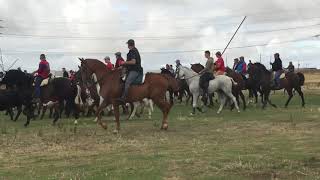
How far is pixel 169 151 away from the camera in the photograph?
12641mm

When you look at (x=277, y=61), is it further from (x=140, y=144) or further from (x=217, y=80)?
(x=140, y=144)

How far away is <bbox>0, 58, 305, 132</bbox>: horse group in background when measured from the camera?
1758 cm

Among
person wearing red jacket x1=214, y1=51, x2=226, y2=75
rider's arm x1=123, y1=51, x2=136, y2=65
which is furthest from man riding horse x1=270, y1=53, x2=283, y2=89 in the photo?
rider's arm x1=123, y1=51, x2=136, y2=65

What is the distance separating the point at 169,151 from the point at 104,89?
543 cm

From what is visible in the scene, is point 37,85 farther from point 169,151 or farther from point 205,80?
point 169,151

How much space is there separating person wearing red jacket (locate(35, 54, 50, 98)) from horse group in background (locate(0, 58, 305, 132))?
0.18m

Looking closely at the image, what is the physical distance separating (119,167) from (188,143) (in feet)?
12.1

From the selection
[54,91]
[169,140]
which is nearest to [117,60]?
[54,91]

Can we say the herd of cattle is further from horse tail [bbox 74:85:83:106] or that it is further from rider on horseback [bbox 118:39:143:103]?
Result: rider on horseback [bbox 118:39:143:103]

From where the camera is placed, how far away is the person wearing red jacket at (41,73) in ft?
69.3

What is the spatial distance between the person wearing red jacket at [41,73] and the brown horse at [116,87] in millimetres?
3648

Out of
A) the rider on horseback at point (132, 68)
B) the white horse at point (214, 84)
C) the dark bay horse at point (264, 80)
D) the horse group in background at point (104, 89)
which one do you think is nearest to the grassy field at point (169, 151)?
the horse group in background at point (104, 89)

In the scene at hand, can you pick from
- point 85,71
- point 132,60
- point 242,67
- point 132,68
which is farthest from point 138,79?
point 242,67

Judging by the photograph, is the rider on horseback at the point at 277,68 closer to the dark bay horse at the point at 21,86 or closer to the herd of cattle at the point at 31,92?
the herd of cattle at the point at 31,92
